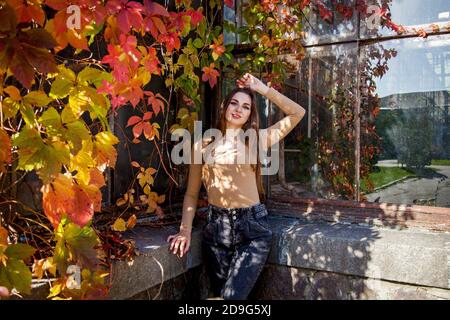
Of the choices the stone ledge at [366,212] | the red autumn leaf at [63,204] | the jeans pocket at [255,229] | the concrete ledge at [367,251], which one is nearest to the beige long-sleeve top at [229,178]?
the jeans pocket at [255,229]

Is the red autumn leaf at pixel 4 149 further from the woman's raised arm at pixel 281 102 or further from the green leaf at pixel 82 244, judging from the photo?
the woman's raised arm at pixel 281 102

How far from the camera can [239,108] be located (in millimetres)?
2227

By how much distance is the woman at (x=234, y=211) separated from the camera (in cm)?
205

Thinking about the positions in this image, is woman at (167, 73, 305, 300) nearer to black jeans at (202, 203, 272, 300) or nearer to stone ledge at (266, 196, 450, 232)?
black jeans at (202, 203, 272, 300)

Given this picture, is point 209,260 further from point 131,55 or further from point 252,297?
point 131,55

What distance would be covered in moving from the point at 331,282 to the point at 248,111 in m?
1.15

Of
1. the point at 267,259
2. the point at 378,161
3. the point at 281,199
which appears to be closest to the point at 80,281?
the point at 267,259

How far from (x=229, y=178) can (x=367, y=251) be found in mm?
886

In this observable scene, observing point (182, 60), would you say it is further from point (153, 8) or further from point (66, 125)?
point (66, 125)

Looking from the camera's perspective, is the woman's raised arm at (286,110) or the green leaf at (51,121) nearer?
the green leaf at (51,121)

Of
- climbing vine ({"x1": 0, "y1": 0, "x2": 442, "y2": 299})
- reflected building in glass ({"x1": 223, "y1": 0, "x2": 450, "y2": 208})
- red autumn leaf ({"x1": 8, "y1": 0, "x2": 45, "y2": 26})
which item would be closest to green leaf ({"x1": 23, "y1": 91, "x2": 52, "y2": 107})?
climbing vine ({"x1": 0, "y1": 0, "x2": 442, "y2": 299})

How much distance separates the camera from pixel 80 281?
4.53 ft

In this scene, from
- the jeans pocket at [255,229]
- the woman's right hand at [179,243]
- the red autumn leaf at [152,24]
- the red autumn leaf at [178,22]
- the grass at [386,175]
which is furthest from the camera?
the grass at [386,175]

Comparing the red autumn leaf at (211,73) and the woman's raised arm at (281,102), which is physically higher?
the red autumn leaf at (211,73)
